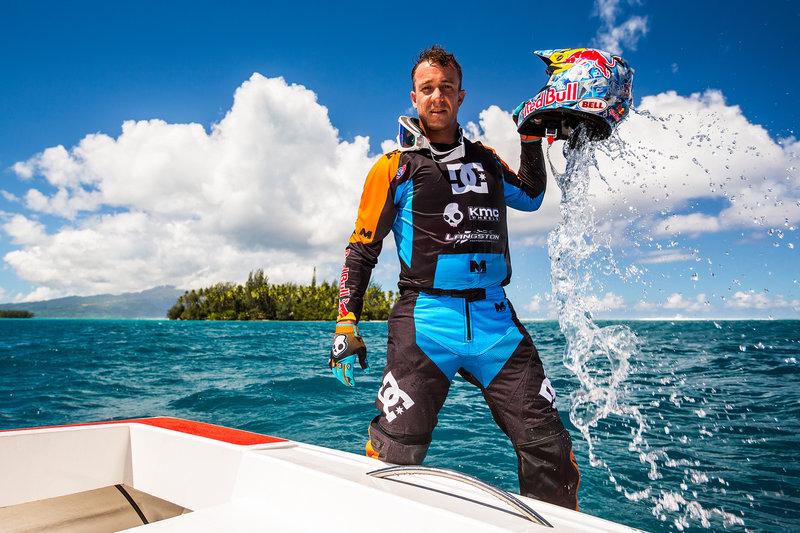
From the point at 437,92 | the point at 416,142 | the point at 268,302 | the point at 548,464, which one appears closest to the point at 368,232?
the point at 416,142

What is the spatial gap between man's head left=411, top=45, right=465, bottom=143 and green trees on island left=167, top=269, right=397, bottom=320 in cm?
7152

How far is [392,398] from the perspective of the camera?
194 centimetres

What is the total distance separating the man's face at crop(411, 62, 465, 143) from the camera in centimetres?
217

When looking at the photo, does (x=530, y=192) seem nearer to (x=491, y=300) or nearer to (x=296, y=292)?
(x=491, y=300)

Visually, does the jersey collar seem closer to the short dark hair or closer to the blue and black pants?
the short dark hair

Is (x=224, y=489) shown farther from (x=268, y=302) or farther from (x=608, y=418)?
(x=268, y=302)

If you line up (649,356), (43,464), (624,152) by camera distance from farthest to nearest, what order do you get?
(649,356), (624,152), (43,464)

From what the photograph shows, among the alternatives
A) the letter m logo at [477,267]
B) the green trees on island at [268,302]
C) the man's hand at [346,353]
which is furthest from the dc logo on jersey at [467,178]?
the green trees on island at [268,302]

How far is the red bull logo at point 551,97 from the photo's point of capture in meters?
2.12

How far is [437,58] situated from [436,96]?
18 cm

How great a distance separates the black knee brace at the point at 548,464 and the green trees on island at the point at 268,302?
7180cm

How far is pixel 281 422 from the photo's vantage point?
563 cm

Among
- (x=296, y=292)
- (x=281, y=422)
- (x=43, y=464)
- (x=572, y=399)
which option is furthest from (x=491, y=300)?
(x=296, y=292)

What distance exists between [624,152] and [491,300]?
1106mm
